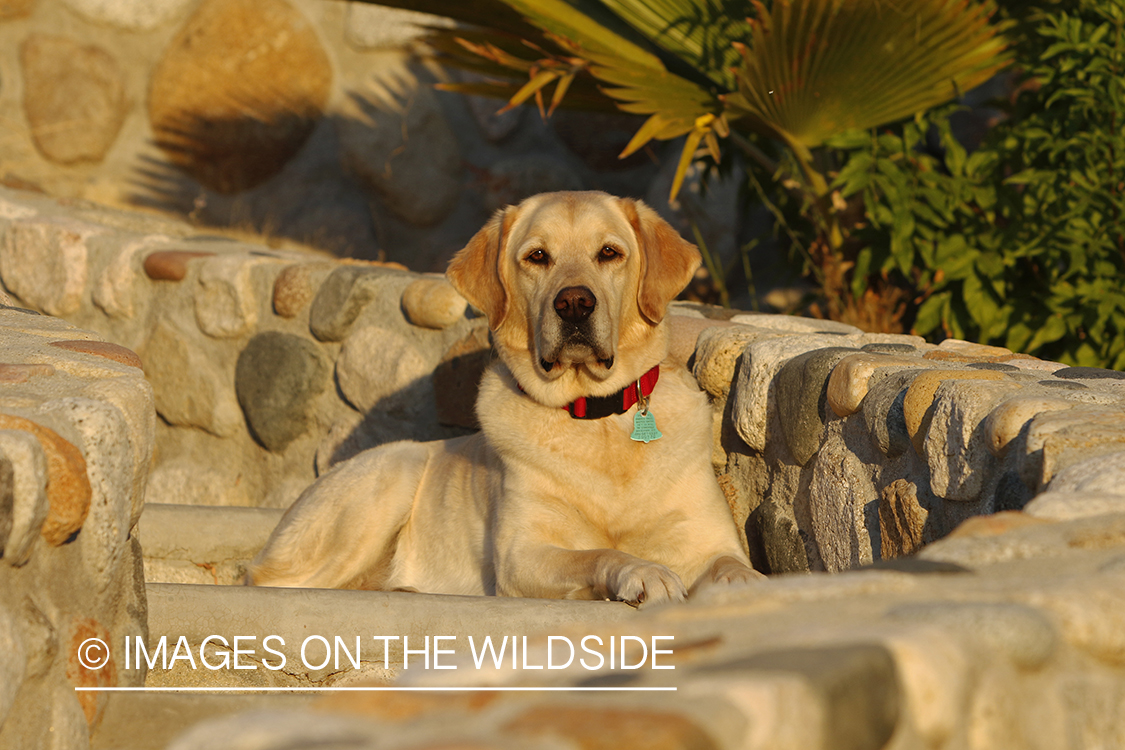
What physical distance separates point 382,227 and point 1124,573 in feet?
20.4

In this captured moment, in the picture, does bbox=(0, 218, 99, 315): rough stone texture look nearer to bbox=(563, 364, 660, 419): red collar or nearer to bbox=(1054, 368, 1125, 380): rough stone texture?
bbox=(563, 364, 660, 419): red collar

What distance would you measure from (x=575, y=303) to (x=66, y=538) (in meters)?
1.64

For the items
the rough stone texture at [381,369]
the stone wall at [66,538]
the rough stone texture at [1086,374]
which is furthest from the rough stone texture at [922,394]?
the rough stone texture at [381,369]

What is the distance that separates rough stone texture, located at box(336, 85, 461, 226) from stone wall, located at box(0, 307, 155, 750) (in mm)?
4771

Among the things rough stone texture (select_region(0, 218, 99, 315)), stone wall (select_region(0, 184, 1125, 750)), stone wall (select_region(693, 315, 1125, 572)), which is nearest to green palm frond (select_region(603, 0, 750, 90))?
stone wall (select_region(0, 184, 1125, 750))

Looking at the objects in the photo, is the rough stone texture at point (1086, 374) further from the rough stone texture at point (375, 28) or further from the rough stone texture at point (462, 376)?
the rough stone texture at point (375, 28)

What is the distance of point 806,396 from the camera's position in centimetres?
317

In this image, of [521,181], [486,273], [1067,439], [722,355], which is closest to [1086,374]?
[1067,439]

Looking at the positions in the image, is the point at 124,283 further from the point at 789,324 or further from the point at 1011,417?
the point at 1011,417

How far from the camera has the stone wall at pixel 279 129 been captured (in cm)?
690

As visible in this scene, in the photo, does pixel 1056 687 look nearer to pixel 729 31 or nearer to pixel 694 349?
pixel 694 349

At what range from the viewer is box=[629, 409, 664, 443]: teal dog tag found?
322cm

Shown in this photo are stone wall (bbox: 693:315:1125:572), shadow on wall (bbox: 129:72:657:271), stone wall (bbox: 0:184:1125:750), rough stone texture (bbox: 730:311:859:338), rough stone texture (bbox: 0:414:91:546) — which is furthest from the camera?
shadow on wall (bbox: 129:72:657:271)

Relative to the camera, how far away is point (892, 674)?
1174mm
